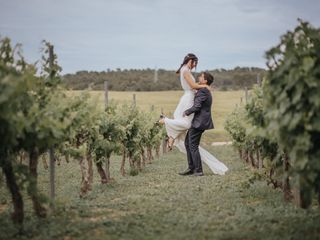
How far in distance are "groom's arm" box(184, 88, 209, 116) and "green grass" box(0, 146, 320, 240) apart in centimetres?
272

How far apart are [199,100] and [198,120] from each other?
1.80 feet

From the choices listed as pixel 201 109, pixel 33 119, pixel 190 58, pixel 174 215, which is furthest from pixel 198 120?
pixel 33 119

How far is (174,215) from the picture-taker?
27.7 ft

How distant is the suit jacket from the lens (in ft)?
47.5

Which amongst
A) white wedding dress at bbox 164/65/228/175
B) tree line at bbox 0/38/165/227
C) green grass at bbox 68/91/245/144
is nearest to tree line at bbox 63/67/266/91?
green grass at bbox 68/91/245/144

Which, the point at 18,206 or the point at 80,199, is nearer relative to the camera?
the point at 18,206

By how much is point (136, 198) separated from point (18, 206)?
315 centimetres

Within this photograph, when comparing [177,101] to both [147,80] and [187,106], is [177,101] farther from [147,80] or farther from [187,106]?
[187,106]

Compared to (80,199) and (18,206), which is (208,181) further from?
(18,206)

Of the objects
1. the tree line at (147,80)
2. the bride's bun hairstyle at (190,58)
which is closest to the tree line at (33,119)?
the bride's bun hairstyle at (190,58)

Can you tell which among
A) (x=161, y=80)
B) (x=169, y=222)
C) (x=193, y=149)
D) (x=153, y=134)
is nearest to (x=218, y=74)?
(x=161, y=80)

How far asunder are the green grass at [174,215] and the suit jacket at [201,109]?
245 cm

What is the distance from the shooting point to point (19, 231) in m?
7.52

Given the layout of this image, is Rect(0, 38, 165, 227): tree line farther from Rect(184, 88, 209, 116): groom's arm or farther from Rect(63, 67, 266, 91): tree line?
Rect(63, 67, 266, 91): tree line
